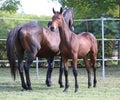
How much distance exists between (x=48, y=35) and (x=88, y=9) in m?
9.12

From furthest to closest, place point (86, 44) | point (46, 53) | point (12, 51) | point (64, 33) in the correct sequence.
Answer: point (46, 53)
point (86, 44)
point (12, 51)
point (64, 33)

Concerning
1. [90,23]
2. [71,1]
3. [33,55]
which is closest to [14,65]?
[33,55]

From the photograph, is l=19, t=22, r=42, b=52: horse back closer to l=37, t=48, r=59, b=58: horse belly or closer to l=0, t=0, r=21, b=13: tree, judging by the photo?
l=37, t=48, r=59, b=58: horse belly

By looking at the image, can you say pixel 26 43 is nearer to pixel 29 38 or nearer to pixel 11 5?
pixel 29 38

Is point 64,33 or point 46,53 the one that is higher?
point 64,33

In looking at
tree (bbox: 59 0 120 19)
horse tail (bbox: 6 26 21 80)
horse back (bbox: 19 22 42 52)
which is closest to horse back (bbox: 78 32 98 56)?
horse back (bbox: 19 22 42 52)

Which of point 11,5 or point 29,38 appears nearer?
point 29,38

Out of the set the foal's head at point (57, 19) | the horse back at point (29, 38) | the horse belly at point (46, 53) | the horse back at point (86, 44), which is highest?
the foal's head at point (57, 19)

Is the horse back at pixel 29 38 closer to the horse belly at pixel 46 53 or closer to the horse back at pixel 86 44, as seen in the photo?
the horse belly at pixel 46 53

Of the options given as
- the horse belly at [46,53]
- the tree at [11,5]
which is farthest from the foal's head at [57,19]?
the tree at [11,5]

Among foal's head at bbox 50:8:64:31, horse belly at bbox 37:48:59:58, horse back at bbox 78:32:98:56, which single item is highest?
foal's head at bbox 50:8:64:31

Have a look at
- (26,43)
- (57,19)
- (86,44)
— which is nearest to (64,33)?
(57,19)

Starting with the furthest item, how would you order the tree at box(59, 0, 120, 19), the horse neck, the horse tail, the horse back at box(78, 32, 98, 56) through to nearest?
the tree at box(59, 0, 120, 19)
the horse back at box(78, 32, 98, 56)
the horse tail
the horse neck

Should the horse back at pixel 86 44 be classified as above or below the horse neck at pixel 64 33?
below
